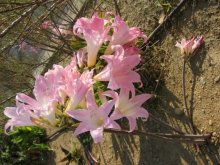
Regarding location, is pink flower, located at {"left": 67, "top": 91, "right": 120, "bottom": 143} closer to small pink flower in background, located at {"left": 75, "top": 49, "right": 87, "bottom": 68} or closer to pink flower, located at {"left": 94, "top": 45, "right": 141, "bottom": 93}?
pink flower, located at {"left": 94, "top": 45, "right": 141, "bottom": 93}

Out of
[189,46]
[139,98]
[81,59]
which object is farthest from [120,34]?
[189,46]

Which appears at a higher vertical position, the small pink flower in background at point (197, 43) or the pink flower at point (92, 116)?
the pink flower at point (92, 116)

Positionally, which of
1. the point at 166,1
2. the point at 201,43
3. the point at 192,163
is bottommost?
the point at 192,163

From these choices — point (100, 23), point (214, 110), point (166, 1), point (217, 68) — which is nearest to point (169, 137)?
point (214, 110)

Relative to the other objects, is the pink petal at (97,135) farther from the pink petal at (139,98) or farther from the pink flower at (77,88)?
the pink petal at (139,98)

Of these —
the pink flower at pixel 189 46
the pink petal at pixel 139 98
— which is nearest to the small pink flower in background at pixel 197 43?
the pink flower at pixel 189 46

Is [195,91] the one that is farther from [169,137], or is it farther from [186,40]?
[169,137]
